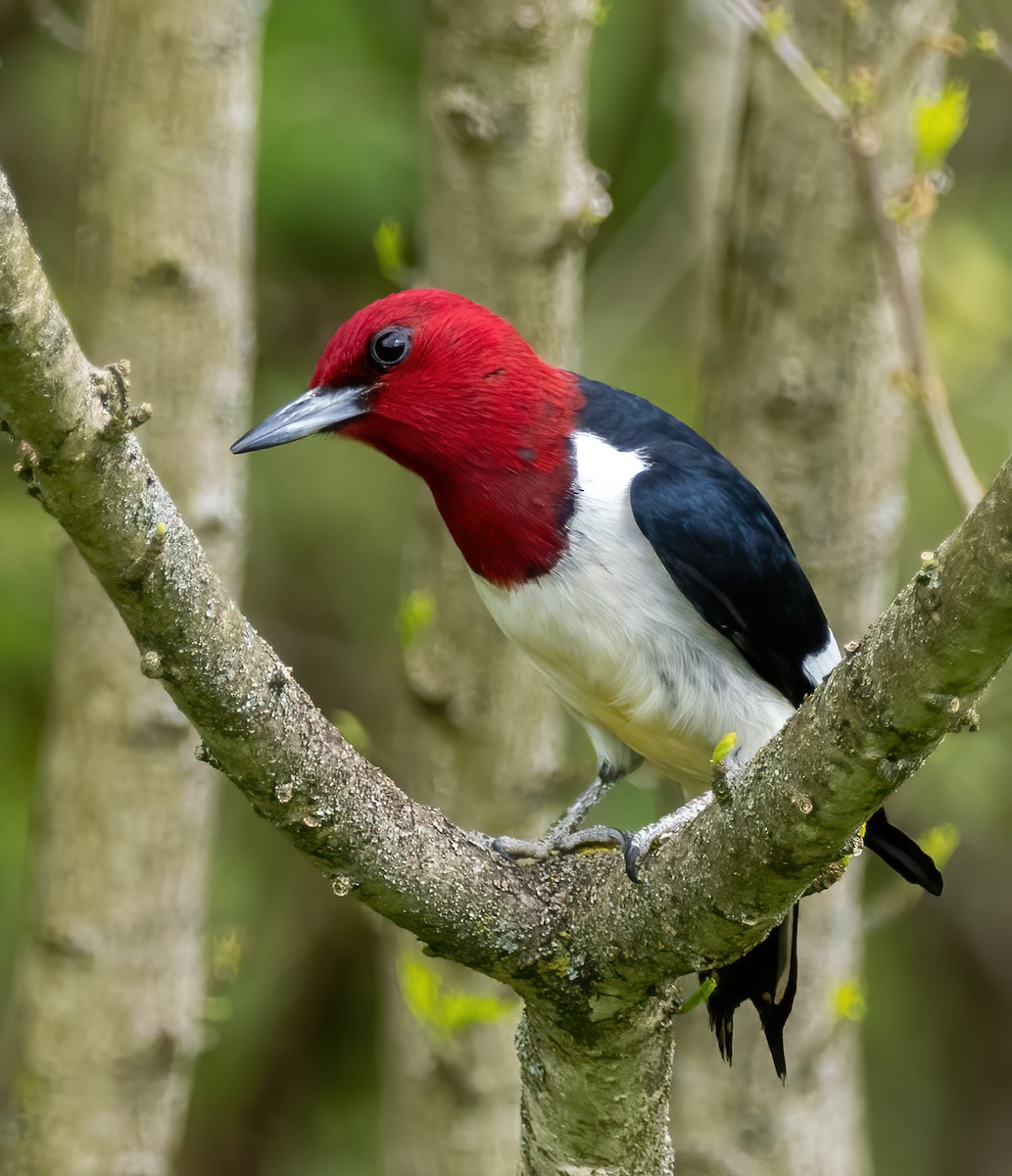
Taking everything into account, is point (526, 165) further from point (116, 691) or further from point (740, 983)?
point (740, 983)

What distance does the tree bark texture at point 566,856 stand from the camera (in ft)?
4.54

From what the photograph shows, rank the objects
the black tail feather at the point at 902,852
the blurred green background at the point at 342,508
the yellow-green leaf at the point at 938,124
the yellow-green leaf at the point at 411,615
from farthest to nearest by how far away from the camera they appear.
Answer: the blurred green background at the point at 342,508 < the yellow-green leaf at the point at 411,615 < the yellow-green leaf at the point at 938,124 < the black tail feather at the point at 902,852

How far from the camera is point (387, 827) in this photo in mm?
1929

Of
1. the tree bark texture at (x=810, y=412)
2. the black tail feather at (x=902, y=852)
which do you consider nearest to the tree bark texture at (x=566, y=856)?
the black tail feather at (x=902, y=852)

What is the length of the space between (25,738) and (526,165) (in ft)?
8.18

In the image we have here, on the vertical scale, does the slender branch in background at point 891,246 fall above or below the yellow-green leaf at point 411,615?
above

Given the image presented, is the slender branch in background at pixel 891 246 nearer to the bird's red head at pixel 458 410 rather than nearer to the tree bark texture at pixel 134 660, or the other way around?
the bird's red head at pixel 458 410

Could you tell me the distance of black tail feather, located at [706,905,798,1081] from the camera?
2.52 metres

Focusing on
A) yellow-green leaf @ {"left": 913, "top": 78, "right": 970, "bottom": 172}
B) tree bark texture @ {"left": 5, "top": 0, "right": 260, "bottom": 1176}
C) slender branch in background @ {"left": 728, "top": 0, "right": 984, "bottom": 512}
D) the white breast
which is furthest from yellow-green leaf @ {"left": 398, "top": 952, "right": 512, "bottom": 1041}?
yellow-green leaf @ {"left": 913, "top": 78, "right": 970, "bottom": 172}

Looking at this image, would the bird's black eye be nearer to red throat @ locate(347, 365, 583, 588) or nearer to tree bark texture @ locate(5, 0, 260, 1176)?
red throat @ locate(347, 365, 583, 588)

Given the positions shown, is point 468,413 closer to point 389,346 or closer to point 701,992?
point 389,346

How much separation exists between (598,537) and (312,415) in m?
0.55

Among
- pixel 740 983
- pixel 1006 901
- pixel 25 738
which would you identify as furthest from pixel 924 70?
pixel 1006 901

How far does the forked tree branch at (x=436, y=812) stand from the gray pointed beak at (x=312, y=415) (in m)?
0.75
